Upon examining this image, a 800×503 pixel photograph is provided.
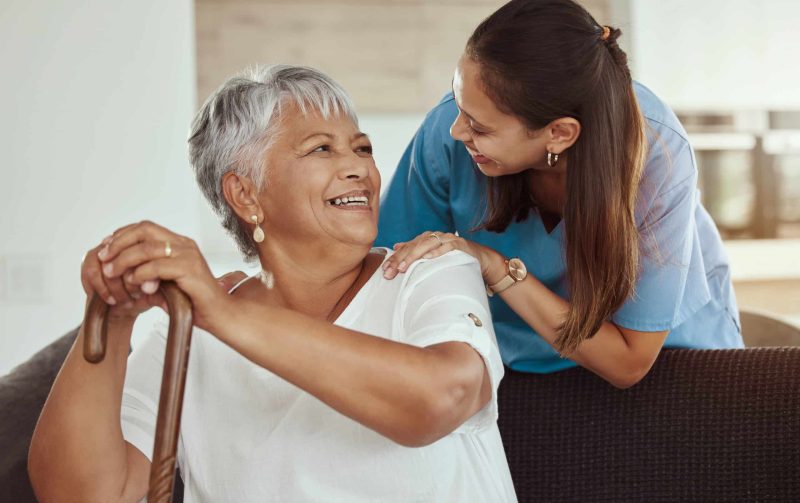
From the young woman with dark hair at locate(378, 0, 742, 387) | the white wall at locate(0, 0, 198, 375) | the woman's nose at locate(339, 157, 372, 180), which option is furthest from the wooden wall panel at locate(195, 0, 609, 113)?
the woman's nose at locate(339, 157, 372, 180)

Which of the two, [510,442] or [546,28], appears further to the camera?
[510,442]

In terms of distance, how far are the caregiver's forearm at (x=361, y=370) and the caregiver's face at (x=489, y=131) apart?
51 cm

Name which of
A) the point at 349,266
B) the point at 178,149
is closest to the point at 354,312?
the point at 349,266

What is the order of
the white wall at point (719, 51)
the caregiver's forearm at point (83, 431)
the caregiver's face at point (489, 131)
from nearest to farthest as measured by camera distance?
the caregiver's forearm at point (83, 431) < the caregiver's face at point (489, 131) < the white wall at point (719, 51)

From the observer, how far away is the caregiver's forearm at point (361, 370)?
→ 0.97 meters

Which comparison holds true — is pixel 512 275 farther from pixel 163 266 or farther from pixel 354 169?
pixel 163 266

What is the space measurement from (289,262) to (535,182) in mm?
485

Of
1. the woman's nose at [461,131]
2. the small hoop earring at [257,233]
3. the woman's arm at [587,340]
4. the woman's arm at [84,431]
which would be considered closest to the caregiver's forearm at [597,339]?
the woman's arm at [587,340]

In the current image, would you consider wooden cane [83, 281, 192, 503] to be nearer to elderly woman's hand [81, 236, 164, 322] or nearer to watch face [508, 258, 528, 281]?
elderly woman's hand [81, 236, 164, 322]

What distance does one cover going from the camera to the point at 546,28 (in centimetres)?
144

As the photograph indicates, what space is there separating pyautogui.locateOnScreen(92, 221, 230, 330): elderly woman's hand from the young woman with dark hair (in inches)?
18.0

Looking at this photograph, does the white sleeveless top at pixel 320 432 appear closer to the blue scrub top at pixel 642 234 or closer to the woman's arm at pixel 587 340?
the woman's arm at pixel 587 340

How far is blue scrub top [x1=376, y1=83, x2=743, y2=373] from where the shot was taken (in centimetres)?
158

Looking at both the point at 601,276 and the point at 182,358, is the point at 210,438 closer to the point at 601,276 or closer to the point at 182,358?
the point at 182,358
